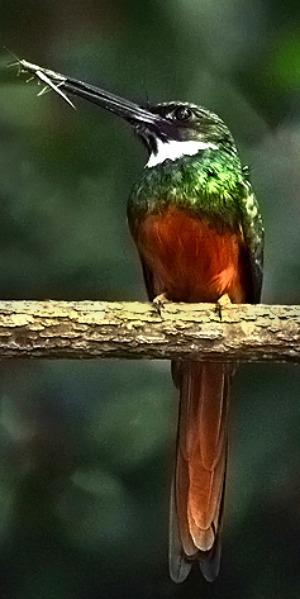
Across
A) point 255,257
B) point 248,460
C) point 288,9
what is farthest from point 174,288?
point 288,9

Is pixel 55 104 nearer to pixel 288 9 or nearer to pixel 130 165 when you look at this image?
pixel 130 165

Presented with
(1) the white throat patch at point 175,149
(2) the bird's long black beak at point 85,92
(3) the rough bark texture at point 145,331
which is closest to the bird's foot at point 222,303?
(3) the rough bark texture at point 145,331

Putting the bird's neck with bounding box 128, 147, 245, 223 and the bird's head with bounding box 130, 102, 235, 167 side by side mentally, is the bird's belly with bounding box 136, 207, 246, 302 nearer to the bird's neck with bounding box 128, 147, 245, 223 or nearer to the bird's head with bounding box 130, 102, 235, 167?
the bird's neck with bounding box 128, 147, 245, 223

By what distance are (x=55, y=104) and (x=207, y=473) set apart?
913 millimetres

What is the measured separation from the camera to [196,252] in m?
3.29

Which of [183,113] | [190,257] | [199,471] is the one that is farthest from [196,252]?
[199,471]

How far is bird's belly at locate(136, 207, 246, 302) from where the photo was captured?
3.26 metres

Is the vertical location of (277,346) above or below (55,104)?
below

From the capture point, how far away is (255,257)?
3.35 m

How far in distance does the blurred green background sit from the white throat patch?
0.33 ft

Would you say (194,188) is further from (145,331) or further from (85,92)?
(145,331)

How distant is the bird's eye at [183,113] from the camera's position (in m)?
3.47

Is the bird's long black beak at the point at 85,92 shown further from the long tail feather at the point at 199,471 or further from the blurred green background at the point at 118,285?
the long tail feather at the point at 199,471

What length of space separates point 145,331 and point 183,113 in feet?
2.56
